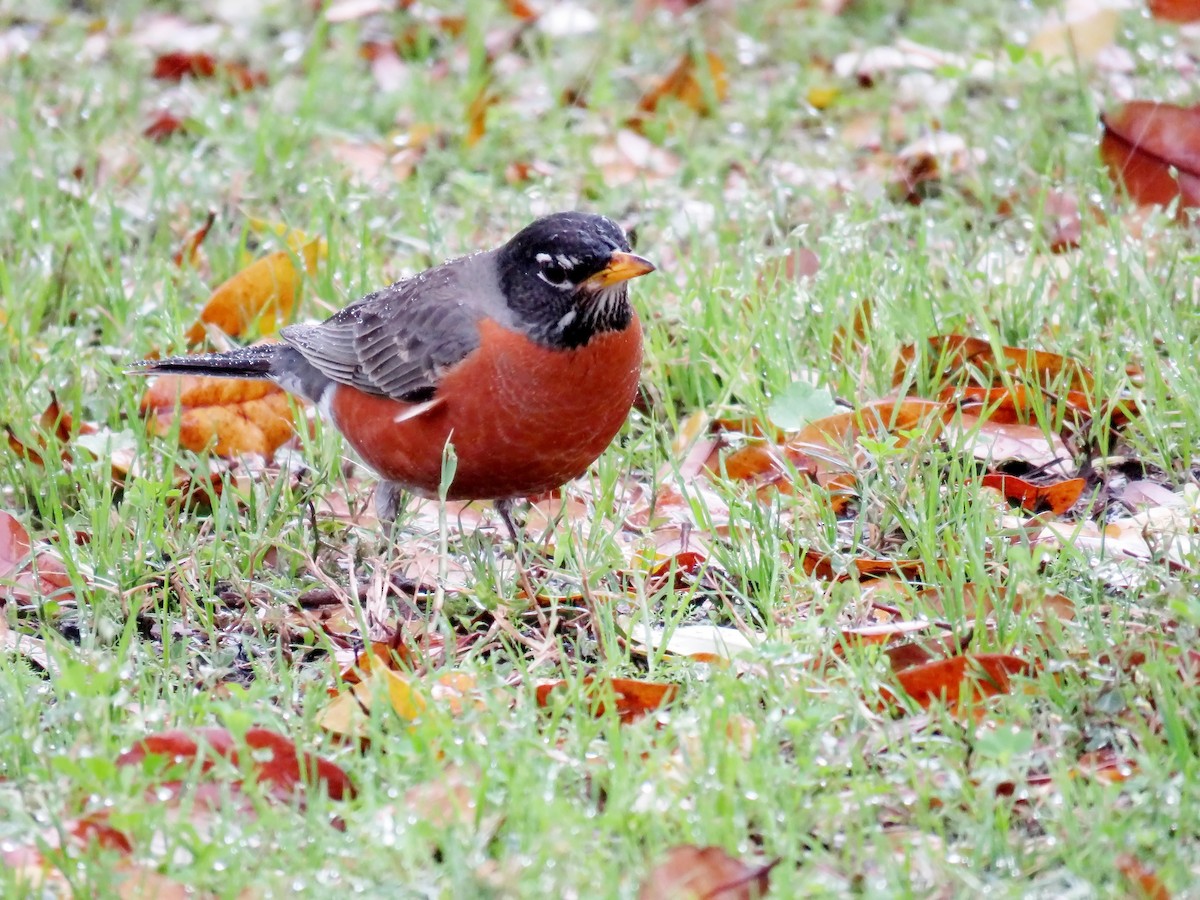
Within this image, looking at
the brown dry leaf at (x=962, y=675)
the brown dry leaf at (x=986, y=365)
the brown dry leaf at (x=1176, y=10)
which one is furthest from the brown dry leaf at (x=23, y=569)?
the brown dry leaf at (x=1176, y=10)

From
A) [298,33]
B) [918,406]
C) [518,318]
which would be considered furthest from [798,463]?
[298,33]

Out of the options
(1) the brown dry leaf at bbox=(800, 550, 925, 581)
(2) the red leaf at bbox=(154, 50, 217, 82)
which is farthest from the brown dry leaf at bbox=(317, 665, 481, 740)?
(2) the red leaf at bbox=(154, 50, 217, 82)

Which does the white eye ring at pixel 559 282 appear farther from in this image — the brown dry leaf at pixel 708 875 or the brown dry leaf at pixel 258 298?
the brown dry leaf at pixel 708 875

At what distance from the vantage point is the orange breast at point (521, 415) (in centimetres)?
398

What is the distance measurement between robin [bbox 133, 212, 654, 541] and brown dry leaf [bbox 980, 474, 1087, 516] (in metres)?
0.95

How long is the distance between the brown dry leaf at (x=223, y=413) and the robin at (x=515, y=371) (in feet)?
2.08

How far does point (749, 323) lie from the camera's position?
4.96 meters

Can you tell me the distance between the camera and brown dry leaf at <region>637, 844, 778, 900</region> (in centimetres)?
263

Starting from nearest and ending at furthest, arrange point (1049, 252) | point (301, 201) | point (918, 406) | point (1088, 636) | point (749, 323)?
1. point (1088, 636)
2. point (918, 406)
3. point (749, 323)
4. point (1049, 252)
5. point (301, 201)

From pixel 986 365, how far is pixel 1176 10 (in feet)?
9.77

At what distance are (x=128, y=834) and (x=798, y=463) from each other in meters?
2.24

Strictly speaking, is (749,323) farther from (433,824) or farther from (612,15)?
(612,15)

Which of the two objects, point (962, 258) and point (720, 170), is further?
point (720, 170)

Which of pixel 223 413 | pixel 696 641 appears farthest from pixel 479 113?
pixel 696 641
